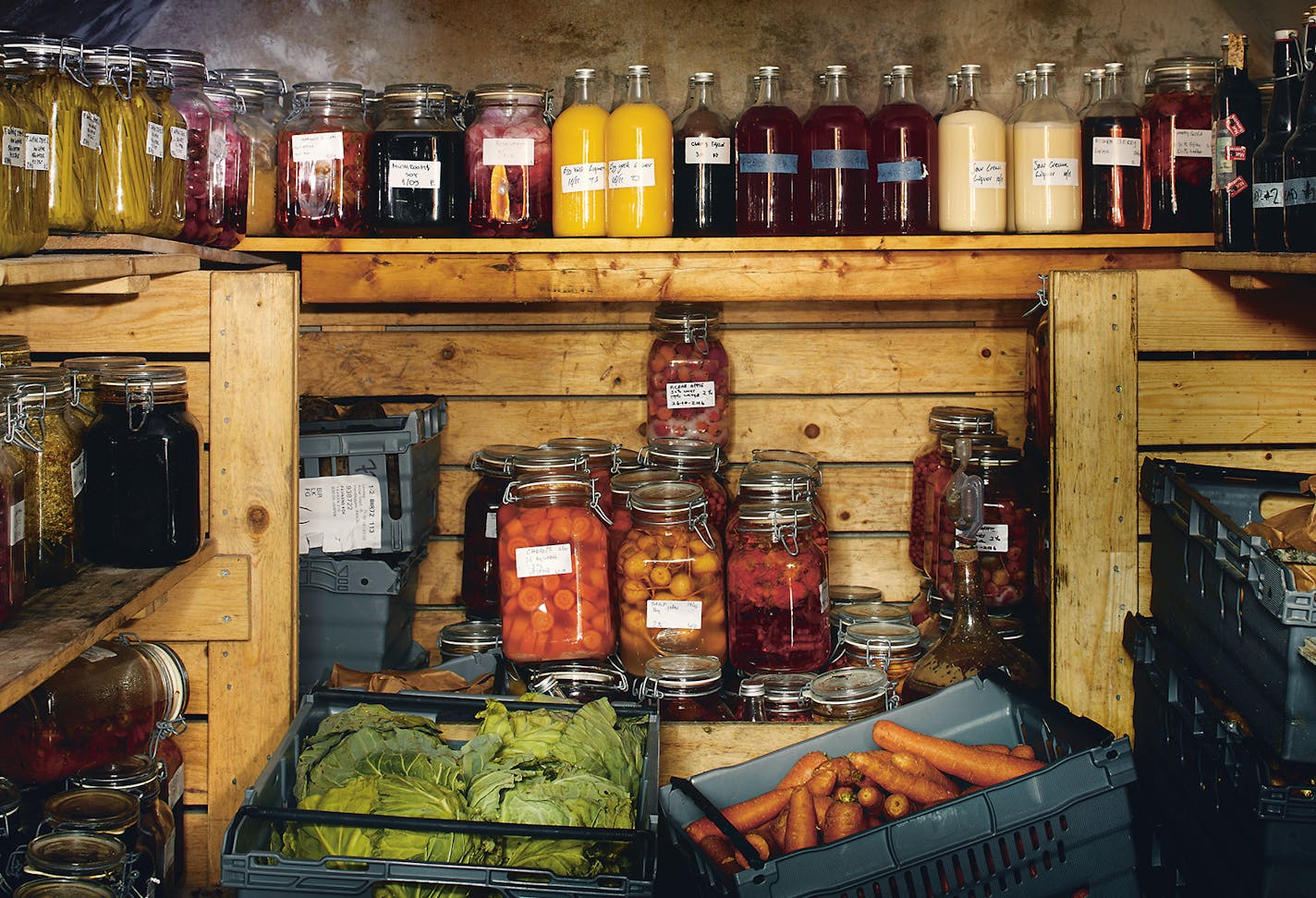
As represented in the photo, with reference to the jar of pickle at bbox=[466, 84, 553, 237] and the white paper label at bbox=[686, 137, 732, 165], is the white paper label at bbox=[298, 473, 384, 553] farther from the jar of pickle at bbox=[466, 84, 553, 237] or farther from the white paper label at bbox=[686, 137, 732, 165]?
the white paper label at bbox=[686, 137, 732, 165]

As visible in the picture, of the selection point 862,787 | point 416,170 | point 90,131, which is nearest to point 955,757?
point 862,787

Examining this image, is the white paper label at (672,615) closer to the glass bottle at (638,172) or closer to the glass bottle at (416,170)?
the glass bottle at (638,172)

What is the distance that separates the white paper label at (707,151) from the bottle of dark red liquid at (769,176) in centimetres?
3

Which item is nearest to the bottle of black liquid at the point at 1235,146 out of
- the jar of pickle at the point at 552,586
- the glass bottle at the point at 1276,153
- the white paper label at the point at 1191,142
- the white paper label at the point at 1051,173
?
the glass bottle at the point at 1276,153

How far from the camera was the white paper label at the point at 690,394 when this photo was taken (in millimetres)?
2586

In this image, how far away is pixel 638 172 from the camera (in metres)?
2.38

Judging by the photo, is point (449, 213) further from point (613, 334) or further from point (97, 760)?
point (97, 760)

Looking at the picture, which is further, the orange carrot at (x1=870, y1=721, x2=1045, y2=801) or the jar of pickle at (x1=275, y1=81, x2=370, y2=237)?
the jar of pickle at (x1=275, y1=81, x2=370, y2=237)

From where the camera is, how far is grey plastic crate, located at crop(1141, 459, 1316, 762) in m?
1.50

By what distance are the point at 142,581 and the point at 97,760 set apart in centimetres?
30

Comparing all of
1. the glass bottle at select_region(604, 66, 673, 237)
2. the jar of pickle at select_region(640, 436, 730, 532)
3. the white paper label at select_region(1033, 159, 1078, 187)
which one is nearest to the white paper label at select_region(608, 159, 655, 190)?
the glass bottle at select_region(604, 66, 673, 237)

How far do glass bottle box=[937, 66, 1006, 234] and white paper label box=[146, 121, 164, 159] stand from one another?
4.64ft

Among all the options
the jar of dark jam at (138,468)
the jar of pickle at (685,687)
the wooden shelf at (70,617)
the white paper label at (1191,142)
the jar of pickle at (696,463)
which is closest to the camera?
Result: the wooden shelf at (70,617)

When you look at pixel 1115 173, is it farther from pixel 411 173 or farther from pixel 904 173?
pixel 411 173
